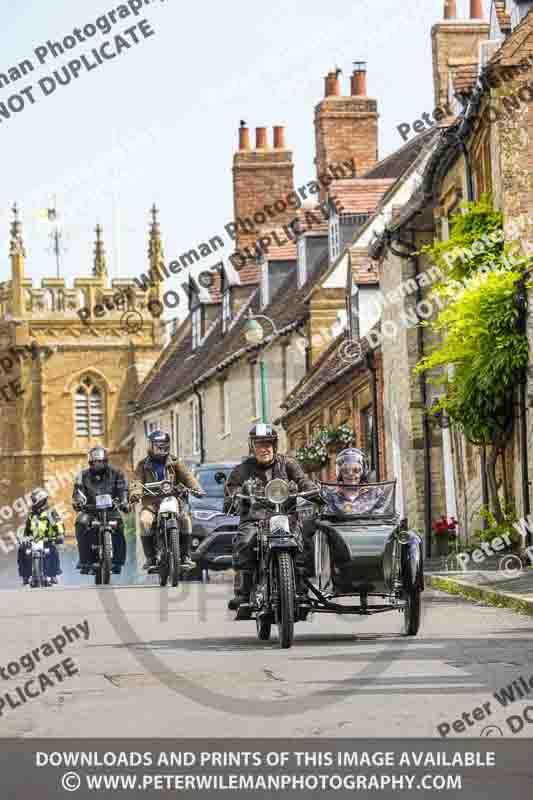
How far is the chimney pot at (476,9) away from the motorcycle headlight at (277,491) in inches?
870

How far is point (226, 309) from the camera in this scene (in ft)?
188

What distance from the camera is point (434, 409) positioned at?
943 inches

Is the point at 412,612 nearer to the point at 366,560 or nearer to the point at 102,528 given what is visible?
the point at 366,560

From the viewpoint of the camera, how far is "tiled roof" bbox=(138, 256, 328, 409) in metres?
45.0

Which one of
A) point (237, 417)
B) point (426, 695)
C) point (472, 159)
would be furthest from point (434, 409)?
point (237, 417)

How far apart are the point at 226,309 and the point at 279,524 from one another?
1784 inches

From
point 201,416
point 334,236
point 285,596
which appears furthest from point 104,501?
point 201,416

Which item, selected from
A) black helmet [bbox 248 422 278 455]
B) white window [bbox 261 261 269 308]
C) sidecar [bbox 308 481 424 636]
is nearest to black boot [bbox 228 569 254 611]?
sidecar [bbox 308 481 424 636]

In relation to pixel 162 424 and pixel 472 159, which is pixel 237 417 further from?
pixel 472 159

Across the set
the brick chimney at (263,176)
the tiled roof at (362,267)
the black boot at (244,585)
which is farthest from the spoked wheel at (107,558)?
the brick chimney at (263,176)

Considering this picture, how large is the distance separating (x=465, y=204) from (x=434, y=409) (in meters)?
3.07

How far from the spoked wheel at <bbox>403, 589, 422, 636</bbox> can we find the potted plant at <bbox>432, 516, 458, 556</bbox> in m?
14.5

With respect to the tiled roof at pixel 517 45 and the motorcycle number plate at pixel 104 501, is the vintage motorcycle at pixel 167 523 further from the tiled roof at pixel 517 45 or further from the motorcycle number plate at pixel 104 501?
the tiled roof at pixel 517 45

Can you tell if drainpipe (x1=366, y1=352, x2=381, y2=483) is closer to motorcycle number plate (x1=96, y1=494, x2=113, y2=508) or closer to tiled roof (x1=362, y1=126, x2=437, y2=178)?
tiled roof (x1=362, y1=126, x2=437, y2=178)
